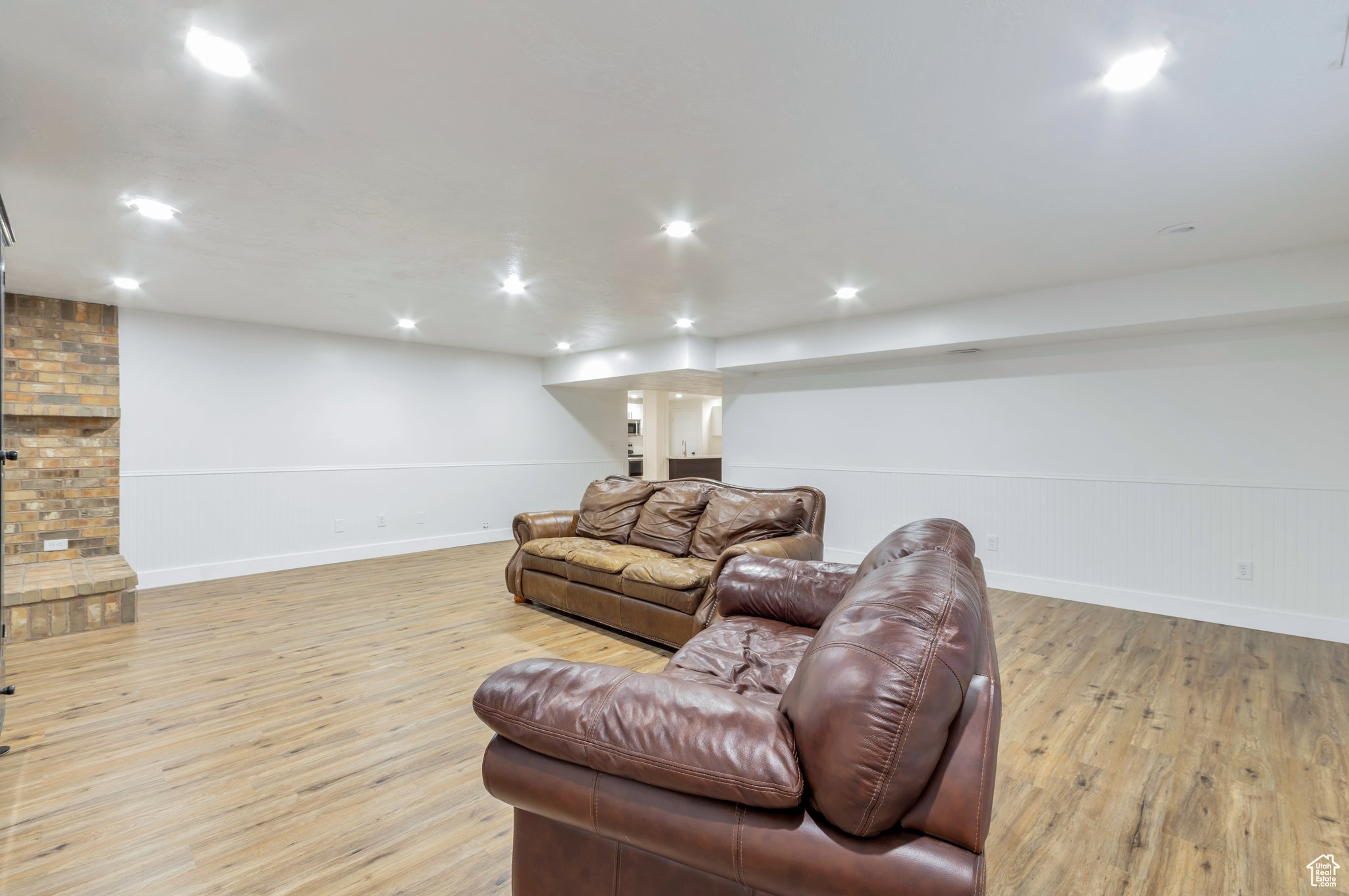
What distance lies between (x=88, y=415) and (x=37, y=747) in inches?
125

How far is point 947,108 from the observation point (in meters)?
1.90

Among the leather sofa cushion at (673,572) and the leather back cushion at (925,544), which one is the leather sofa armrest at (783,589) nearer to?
the leather back cushion at (925,544)

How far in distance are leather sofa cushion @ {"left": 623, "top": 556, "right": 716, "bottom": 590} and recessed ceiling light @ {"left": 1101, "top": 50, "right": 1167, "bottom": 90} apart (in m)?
2.54

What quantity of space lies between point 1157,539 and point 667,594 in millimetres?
3576

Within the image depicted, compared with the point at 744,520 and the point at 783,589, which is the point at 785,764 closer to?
the point at 783,589

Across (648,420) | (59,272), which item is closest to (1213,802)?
(59,272)

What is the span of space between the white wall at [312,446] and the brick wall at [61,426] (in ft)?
0.38

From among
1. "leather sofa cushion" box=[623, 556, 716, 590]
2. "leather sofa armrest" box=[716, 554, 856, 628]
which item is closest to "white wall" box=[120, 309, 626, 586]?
"leather sofa cushion" box=[623, 556, 716, 590]

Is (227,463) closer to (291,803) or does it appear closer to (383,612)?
(383,612)

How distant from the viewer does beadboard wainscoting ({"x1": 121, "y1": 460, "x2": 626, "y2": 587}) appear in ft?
16.0

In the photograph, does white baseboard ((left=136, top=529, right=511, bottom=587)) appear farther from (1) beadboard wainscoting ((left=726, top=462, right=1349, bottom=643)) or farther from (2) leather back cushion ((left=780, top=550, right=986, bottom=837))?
(2) leather back cushion ((left=780, top=550, right=986, bottom=837))

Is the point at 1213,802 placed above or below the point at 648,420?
below

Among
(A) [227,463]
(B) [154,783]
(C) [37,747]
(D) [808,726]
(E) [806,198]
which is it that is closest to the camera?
(D) [808,726]

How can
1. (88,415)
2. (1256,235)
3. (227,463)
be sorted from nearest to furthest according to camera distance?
(1256,235) < (88,415) < (227,463)
